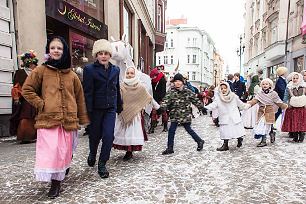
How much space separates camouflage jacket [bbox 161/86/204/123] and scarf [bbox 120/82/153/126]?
0.62m

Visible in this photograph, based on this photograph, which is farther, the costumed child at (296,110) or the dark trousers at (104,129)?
the costumed child at (296,110)

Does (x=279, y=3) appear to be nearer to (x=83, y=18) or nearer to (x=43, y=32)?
(x=83, y=18)

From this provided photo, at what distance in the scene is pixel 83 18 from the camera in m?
8.83

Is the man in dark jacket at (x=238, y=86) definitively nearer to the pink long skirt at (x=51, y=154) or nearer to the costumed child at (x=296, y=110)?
the costumed child at (x=296, y=110)

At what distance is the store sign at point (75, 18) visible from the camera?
7.09 meters

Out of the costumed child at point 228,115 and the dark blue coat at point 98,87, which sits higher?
the dark blue coat at point 98,87

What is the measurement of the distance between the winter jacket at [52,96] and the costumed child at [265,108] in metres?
4.17

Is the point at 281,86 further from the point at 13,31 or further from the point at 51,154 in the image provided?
the point at 13,31

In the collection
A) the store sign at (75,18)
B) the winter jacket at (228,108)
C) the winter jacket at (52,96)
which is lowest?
the winter jacket at (228,108)

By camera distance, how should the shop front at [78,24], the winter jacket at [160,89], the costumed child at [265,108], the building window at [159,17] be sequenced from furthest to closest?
the building window at [159,17] → the winter jacket at [160,89] → the shop front at [78,24] → the costumed child at [265,108]

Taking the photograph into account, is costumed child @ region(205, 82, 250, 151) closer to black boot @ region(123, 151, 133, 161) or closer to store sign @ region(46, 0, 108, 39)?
black boot @ region(123, 151, 133, 161)

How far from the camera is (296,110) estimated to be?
589 cm

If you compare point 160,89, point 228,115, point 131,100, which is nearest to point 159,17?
point 160,89

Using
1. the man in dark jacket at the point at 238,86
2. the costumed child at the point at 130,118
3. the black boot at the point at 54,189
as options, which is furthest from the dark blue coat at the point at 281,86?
the black boot at the point at 54,189
